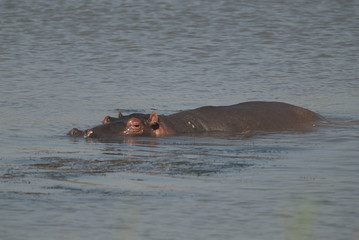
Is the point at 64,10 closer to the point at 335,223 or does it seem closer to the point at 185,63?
the point at 185,63

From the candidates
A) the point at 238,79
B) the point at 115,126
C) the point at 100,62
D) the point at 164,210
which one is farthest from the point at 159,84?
the point at 164,210

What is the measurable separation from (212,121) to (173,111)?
139cm

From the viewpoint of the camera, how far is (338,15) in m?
21.3

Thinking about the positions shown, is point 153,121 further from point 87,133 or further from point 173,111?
A: point 173,111

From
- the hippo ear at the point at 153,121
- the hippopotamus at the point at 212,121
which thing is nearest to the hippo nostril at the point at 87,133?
the hippopotamus at the point at 212,121

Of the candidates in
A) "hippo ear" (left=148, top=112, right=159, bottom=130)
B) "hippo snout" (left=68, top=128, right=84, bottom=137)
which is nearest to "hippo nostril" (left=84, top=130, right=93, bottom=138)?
"hippo snout" (left=68, top=128, right=84, bottom=137)

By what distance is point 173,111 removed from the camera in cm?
1166

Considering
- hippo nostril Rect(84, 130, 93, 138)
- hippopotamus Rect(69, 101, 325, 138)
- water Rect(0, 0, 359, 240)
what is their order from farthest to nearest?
hippopotamus Rect(69, 101, 325, 138) → hippo nostril Rect(84, 130, 93, 138) → water Rect(0, 0, 359, 240)

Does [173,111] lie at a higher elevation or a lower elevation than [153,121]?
higher

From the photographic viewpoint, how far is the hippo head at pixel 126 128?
9609 millimetres

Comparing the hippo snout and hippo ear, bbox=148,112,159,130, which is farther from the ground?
hippo ear, bbox=148,112,159,130

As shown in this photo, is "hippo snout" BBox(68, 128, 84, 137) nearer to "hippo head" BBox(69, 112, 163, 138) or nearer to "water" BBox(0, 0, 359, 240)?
"hippo head" BBox(69, 112, 163, 138)

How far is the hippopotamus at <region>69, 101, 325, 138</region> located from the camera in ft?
31.9

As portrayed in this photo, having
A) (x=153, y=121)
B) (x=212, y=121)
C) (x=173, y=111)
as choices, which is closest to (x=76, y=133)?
(x=153, y=121)
